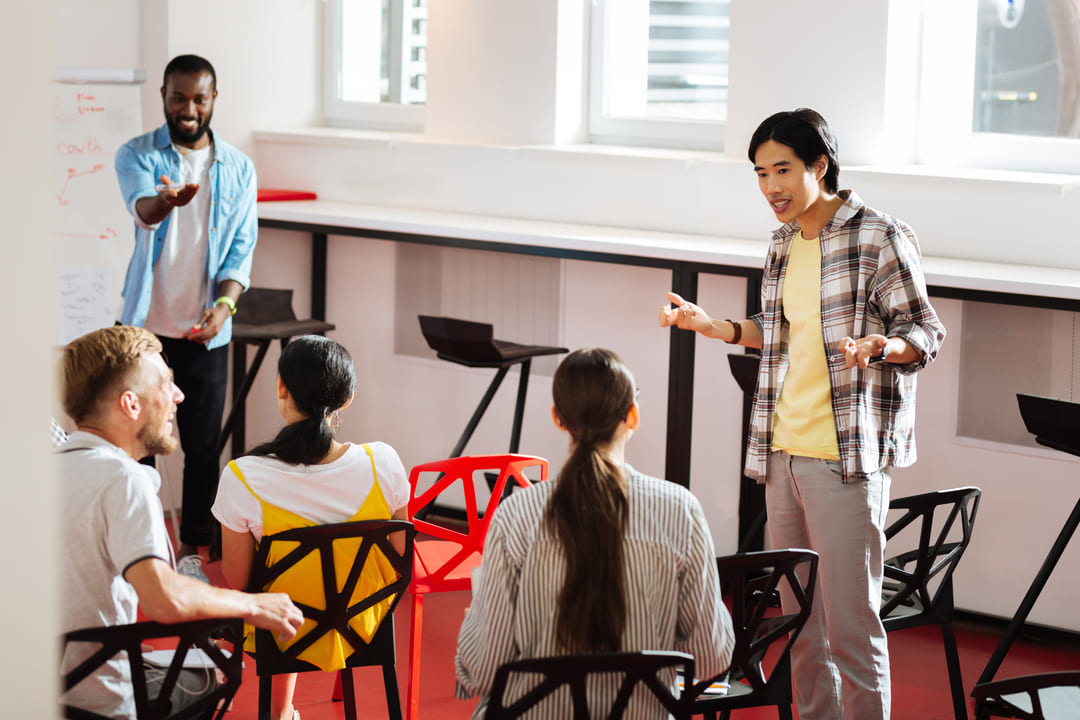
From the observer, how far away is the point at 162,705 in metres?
1.94

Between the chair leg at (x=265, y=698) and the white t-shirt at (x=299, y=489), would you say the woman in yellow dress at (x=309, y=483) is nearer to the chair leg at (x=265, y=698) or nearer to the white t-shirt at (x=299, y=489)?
the white t-shirt at (x=299, y=489)

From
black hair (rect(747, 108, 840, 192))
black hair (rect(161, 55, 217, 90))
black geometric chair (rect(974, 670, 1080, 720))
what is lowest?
black geometric chair (rect(974, 670, 1080, 720))

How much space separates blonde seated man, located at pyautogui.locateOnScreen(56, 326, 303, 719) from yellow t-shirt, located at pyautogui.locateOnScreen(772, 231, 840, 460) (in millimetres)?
1069

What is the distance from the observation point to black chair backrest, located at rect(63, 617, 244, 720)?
185 centimetres

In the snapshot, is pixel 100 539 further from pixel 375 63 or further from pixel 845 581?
pixel 375 63

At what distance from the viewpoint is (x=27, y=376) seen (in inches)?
50.3

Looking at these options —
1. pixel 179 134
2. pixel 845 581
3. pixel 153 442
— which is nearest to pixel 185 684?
pixel 153 442

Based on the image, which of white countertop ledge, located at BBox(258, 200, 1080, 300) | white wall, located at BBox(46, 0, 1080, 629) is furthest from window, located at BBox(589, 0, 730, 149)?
white countertop ledge, located at BBox(258, 200, 1080, 300)

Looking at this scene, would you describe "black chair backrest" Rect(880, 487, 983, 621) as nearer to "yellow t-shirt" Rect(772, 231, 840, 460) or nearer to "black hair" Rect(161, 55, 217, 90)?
"yellow t-shirt" Rect(772, 231, 840, 460)

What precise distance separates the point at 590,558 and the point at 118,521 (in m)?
0.74

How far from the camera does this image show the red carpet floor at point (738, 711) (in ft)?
10.2

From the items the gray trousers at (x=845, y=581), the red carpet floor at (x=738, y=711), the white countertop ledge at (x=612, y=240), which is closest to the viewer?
the gray trousers at (x=845, y=581)

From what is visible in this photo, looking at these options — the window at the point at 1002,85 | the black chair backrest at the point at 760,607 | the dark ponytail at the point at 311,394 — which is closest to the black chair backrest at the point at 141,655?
the dark ponytail at the point at 311,394

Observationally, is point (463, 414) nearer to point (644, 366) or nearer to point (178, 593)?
point (644, 366)
